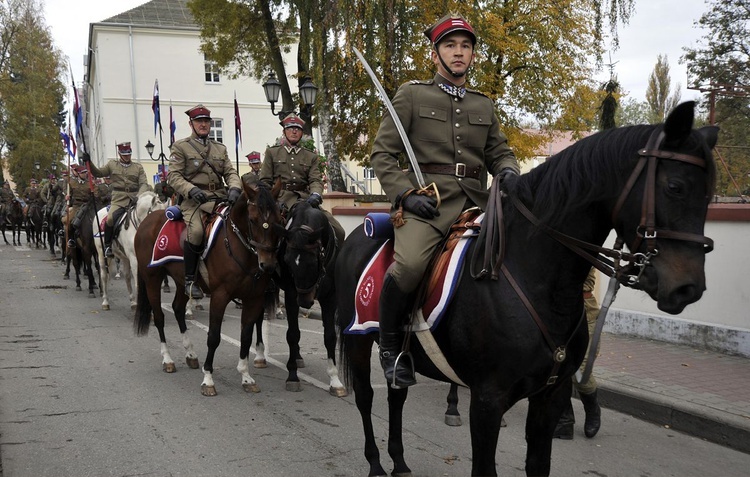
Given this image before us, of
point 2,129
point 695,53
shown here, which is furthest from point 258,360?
point 2,129

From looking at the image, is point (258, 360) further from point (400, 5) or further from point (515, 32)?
point (515, 32)

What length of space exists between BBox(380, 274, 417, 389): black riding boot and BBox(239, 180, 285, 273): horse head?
2.96 meters

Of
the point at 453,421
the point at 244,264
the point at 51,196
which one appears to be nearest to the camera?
the point at 453,421

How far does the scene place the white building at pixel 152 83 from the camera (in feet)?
138

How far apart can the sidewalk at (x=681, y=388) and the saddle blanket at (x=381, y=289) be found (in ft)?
11.2

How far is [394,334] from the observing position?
A: 12.3 ft

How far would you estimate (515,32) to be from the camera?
21875mm

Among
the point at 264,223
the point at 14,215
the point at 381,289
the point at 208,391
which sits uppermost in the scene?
the point at 264,223

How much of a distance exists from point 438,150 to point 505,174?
46cm

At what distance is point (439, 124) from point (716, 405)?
414 centimetres

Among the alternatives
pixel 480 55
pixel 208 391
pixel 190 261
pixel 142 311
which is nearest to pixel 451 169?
pixel 208 391

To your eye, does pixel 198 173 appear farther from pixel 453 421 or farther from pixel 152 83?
pixel 152 83

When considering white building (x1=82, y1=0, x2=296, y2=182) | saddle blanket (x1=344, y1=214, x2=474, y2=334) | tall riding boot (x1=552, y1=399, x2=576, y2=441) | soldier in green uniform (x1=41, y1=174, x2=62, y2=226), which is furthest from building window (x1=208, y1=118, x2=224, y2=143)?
saddle blanket (x1=344, y1=214, x2=474, y2=334)

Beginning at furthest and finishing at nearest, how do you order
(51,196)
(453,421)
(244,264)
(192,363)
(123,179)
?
(51,196)
(123,179)
(192,363)
(244,264)
(453,421)
